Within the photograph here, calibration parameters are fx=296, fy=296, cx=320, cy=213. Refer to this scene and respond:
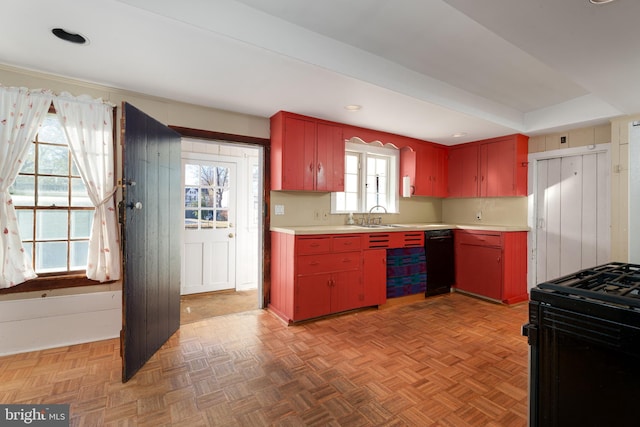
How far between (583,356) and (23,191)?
3.70 metres

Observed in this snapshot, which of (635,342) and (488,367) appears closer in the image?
Result: (635,342)

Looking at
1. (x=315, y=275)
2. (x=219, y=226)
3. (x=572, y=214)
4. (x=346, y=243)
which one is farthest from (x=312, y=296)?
(x=572, y=214)

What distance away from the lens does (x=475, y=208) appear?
15.4 feet

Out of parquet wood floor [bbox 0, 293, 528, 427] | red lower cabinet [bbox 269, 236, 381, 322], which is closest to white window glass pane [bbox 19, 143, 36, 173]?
parquet wood floor [bbox 0, 293, 528, 427]

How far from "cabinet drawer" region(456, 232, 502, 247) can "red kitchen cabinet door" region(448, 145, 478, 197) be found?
0.69 metres

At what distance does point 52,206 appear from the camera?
2.59 meters

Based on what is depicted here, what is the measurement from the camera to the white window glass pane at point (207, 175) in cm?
415

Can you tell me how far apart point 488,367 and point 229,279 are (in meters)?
3.36

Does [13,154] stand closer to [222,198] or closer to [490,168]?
[222,198]

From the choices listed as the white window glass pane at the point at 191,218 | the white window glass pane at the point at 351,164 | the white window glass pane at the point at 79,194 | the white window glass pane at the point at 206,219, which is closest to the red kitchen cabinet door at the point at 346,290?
the white window glass pane at the point at 351,164

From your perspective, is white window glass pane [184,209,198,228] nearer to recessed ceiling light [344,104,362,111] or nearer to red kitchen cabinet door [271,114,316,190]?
red kitchen cabinet door [271,114,316,190]

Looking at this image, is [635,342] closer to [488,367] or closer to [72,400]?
[488,367]

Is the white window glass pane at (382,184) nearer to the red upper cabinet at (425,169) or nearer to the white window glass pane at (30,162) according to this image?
the red upper cabinet at (425,169)

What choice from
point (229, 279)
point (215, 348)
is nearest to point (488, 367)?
point (215, 348)
